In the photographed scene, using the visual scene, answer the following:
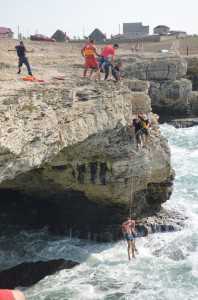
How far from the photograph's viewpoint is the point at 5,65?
73.0ft

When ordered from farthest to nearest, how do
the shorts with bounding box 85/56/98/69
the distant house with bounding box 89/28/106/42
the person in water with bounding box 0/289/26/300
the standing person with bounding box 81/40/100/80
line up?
the distant house with bounding box 89/28/106/42 → the shorts with bounding box 85/56/98/69 → the standing person with bounding box 81/40/100/80 → the person in water with bounding box 0/289/26/300

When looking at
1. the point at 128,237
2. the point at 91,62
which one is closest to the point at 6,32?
the point at 91,62

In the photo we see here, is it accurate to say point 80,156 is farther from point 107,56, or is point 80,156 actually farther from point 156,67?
point 156,67

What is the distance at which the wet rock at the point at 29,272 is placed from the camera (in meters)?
16.3

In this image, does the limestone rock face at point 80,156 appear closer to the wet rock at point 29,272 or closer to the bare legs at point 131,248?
the bare legs at point 131,248

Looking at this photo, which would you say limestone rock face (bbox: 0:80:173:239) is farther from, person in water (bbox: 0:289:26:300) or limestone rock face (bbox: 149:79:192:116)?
limestone rock face (bbox: 149:79:192:116)

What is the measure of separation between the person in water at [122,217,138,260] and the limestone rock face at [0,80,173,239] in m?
1.32

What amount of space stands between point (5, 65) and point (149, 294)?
1185 cm

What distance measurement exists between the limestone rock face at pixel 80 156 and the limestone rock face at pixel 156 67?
21.6 m

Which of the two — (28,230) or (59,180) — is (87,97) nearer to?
(59,180)

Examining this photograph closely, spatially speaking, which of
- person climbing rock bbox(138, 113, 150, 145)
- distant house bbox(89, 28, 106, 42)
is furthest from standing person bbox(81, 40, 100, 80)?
distant house bbox(89, 28, 106, 42)

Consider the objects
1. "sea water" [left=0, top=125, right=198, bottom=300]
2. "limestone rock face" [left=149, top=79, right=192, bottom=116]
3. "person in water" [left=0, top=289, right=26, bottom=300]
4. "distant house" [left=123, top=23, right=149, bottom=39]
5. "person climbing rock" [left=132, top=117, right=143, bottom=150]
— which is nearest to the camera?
"person in water" [left=0, top=289, right=26, bottom=300]

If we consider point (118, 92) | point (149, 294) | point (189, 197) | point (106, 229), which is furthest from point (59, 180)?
point (189, 197)

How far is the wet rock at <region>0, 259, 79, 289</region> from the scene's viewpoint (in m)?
16.3
